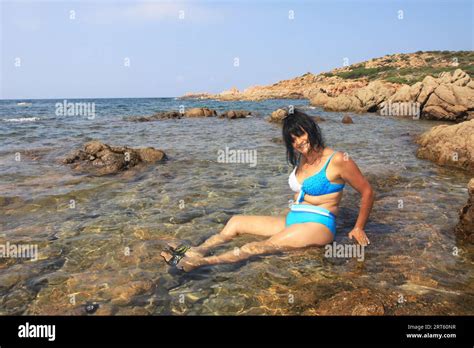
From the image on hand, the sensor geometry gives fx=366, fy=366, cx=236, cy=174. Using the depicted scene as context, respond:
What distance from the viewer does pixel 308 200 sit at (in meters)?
5.96

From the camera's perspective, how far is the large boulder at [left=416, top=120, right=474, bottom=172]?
11.8 meters

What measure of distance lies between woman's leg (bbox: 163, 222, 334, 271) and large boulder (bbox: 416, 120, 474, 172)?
26.9 ft

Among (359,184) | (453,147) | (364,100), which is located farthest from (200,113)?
(359,184)

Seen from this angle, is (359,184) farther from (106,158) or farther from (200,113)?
(200,113)

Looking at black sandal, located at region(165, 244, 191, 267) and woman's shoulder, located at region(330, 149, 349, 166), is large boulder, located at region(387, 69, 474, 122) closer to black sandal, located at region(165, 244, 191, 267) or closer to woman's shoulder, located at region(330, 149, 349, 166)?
woman's shoulder, located at region(330, 149, 349, 166)

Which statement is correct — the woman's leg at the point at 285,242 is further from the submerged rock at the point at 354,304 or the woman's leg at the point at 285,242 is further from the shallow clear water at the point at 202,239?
the submerged rock at the point at 354,304

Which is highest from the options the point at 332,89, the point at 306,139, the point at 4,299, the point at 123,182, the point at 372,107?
the point at 332,89

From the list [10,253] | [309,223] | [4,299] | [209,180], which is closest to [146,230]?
[10,253]

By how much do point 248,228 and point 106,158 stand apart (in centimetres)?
772

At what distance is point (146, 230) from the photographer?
23.2ft

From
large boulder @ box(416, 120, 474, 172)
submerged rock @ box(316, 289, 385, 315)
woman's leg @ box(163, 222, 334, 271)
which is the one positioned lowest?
submerged rock @ box(316, 289, 385, 315)

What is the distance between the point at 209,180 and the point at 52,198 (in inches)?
165

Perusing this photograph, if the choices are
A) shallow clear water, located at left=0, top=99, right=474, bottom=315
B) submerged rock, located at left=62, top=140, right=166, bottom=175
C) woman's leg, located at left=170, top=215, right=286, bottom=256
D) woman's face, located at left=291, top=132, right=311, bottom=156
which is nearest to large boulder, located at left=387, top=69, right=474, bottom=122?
shallow clear water, located at left=0, top=99, right=474, bottom=315
